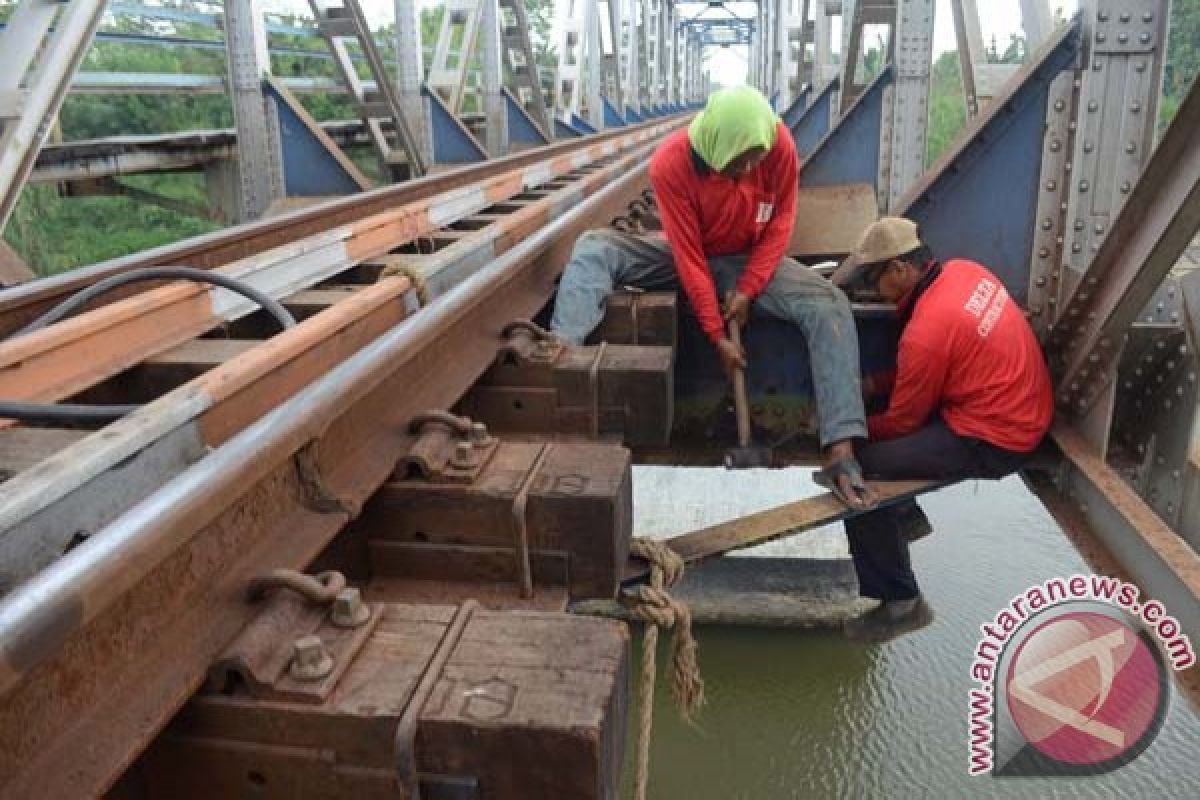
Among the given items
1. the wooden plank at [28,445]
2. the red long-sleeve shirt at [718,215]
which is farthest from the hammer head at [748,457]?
the wooden plank at [28,445]

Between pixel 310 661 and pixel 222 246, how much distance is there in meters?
3.05

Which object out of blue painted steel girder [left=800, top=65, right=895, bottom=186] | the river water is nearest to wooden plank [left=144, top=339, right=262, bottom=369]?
the river water

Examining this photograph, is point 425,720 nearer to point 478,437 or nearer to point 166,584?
point 166,584

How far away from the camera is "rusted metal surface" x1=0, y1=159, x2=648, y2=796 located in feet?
4.24

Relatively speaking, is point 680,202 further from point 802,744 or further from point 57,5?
point 802,744

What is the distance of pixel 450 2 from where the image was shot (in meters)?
12.8

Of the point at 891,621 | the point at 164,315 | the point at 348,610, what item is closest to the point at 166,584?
the point at 348,610

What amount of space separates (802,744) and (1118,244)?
4.73 meters

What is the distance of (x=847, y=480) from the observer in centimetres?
376

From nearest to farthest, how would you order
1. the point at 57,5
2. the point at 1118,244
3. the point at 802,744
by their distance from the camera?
the point at 1118,244, the point at 57,5, the point at 802,744

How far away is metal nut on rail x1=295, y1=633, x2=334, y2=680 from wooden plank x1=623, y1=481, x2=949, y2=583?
232cm

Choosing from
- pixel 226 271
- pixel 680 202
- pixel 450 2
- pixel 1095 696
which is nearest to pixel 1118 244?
pixel 680 202

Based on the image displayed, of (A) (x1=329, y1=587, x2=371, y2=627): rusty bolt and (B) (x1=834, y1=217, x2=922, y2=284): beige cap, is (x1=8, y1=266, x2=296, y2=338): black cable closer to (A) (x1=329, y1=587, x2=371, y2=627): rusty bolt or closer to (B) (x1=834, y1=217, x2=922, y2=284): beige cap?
(A) (x1=329, y1=587, x2=371, y2=627): rusty bolt

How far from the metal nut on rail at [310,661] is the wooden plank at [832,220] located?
5337 mm
